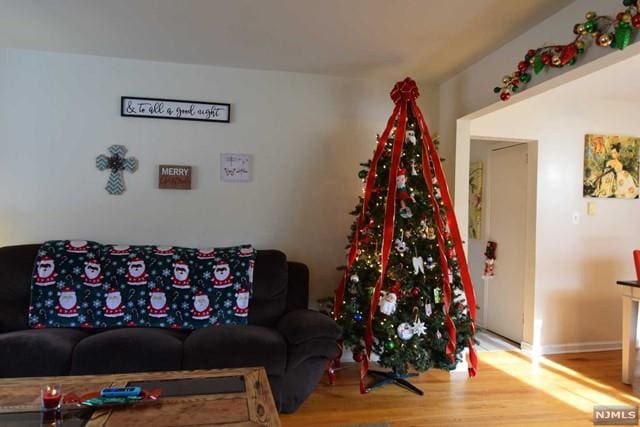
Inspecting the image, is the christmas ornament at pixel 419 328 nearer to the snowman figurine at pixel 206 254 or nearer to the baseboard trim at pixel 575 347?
the snowman figurine at pixel 206 254

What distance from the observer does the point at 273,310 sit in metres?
2.79

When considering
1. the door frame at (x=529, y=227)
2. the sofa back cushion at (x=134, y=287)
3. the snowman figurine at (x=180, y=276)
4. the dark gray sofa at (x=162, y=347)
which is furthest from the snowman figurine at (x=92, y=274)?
the door frame at (x=529, y=227)

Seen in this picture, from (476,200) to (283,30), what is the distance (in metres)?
2.94

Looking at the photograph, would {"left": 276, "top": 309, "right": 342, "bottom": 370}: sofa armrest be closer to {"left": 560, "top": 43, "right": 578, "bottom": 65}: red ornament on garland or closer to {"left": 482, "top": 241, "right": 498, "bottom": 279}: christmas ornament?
{"left": 560, "top": 43, "right": 578, "bottom": 65}: red ornament on garland

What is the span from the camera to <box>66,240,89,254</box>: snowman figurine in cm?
269

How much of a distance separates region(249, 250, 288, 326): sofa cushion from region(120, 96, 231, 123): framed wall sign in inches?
46.3

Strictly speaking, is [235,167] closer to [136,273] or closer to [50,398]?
[136,273]

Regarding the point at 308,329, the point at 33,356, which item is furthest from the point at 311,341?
the point at 33,356

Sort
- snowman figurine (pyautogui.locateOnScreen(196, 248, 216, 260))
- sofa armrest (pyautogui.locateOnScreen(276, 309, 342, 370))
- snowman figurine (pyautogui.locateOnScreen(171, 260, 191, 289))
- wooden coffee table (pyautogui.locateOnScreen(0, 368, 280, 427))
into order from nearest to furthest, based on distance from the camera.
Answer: wooden coffee table (pyautogui.locateOnScreen(0, 368, 280, 427)), sofa armrest (pyautogui.locateOnScreen(276, 309, 342, 370)), snowman figurine (pyautogui.locateOnScreen(171, 260, 191, 289)), snowman figurine (pyautogui.locateOnScreen(196, 248, 216, 260))

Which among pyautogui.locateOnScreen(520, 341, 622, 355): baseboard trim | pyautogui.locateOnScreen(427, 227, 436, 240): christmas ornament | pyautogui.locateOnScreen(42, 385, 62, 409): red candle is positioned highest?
pyautogui.locateOnScreen(427, 227, 436, 240): christmas ornament

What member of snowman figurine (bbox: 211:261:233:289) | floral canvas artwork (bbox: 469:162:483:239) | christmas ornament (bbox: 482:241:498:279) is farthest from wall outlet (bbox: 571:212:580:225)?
snowman figurine (bbox: 211:261:233:289)

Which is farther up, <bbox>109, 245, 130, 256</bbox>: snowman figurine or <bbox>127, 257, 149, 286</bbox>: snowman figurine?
<bbox>109, 245, 130, 256</bbox>: snowman figurine

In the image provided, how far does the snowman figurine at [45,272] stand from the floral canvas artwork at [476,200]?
389cm

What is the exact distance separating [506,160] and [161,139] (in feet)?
10.7
